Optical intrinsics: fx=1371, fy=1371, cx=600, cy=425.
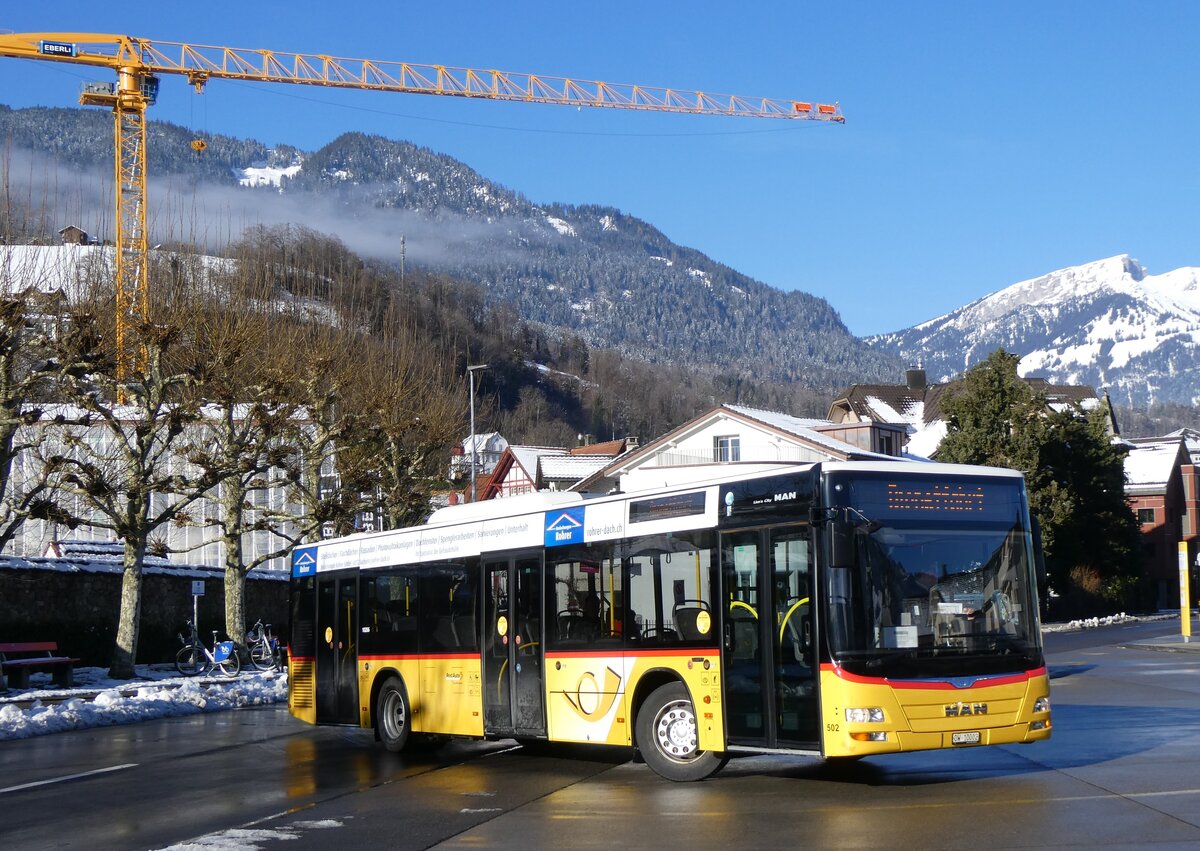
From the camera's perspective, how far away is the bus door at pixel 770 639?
11.5 metres

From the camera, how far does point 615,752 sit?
16.5m

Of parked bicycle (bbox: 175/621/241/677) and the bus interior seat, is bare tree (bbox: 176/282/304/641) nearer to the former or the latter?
parked bicycle (bbox: 175/621/241/677)

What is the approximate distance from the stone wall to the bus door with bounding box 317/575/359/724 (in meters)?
16.5

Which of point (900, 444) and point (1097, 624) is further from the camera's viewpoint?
point (900, 444)

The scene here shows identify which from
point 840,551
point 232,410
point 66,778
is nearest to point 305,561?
point 66,778

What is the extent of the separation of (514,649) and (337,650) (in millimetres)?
4685

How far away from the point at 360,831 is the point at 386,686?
7.14 metres

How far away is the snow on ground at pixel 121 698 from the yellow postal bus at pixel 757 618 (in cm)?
855

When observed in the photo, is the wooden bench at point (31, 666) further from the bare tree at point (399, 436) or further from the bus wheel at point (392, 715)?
the bus wheel at point (392, 715)

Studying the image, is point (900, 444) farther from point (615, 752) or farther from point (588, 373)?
point (588, 373)

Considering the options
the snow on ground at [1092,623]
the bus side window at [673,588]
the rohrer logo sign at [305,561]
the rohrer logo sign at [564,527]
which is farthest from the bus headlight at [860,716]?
the snow on ground at [1092,623]

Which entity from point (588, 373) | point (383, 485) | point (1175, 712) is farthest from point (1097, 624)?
point (588, 373)

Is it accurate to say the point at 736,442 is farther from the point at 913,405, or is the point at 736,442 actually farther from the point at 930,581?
the point at 930,581

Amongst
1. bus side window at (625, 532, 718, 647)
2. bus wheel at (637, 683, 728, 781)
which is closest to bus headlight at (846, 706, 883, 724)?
bus side window at (625, 532, 718, 647)
